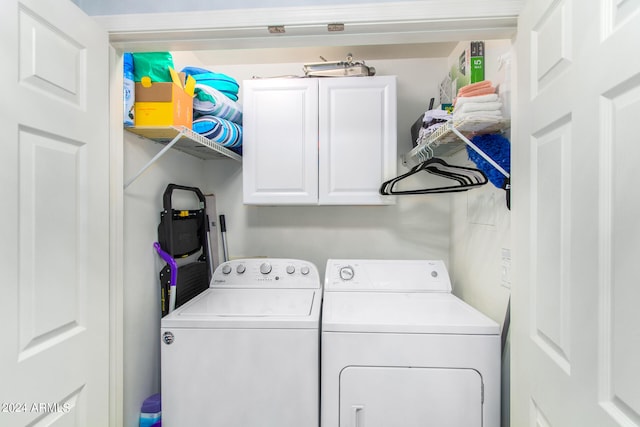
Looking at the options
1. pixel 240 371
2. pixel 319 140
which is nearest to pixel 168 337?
pixel 240 371

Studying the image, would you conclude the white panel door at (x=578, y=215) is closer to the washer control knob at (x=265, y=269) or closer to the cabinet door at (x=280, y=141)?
the cabinet door at (x=280, y=141)

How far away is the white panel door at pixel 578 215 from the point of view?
0.60 m

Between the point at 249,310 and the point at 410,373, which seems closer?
the point at 410,373

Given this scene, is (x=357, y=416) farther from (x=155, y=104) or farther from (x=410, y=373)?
(x=155, y=104)

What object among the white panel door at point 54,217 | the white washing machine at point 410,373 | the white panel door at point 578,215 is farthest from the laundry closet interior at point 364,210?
the white panel door at point 578,215

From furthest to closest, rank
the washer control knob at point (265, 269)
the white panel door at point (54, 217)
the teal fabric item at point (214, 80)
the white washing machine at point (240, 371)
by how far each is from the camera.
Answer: the washer control knob at point (265, 269) < the teal fabric item at point (214, 80) < the white washing machine at point (240, 371) < the white panel door at point (54, 217)

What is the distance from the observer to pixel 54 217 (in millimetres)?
931

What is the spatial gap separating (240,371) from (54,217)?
3.18ft

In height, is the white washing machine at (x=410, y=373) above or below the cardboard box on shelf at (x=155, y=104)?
below

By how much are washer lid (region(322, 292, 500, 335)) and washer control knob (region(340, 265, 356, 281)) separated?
5.8 inches

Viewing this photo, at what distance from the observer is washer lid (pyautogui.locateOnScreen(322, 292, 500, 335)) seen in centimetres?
138

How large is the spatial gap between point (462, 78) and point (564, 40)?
3.46 feet

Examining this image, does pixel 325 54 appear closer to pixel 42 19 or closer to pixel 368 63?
pixel 368 63

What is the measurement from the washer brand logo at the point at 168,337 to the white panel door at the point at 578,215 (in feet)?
4.63
